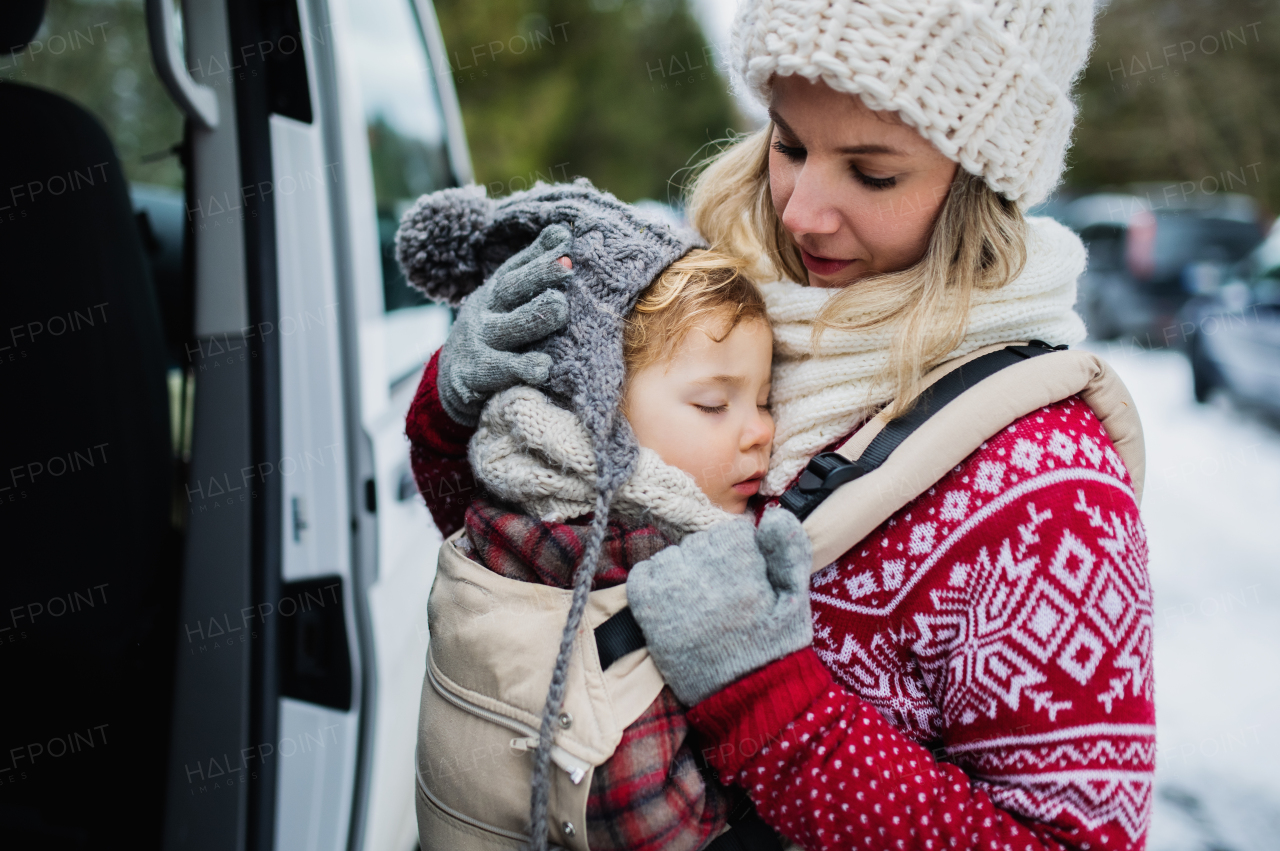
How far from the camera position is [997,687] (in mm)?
1037

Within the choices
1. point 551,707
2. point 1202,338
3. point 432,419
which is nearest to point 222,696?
point 432,419

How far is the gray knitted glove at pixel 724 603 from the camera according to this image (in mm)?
1071

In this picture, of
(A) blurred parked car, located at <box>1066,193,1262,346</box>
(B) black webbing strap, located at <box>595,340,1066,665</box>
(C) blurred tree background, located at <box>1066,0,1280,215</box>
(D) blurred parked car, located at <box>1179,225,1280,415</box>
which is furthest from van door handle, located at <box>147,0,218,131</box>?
(C) blurred tree background, located at <box>1066,0,1280,215</box>

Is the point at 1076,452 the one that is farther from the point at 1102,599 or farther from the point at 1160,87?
the point at 1160,87

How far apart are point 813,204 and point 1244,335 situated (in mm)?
→ 6765

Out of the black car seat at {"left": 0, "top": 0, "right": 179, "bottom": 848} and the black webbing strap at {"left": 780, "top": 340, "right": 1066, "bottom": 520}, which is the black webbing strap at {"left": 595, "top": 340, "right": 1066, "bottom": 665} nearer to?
the black webbing strap at {"left": 780, "top": 340, "right": 1066, "bottom": 520}

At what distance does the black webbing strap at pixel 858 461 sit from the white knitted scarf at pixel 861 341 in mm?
54

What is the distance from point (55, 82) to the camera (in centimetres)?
341

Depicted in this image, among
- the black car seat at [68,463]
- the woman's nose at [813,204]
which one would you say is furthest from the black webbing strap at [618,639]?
the black car seat at [68,463]

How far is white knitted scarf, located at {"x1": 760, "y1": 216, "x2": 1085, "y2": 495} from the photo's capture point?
1.25 metres

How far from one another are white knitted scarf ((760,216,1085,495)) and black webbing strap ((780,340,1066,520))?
0.05 meters

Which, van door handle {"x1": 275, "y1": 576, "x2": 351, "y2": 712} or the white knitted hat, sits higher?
the white knitted hat

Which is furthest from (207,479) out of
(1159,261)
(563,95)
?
(563,95)

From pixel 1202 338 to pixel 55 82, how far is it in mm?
7969
